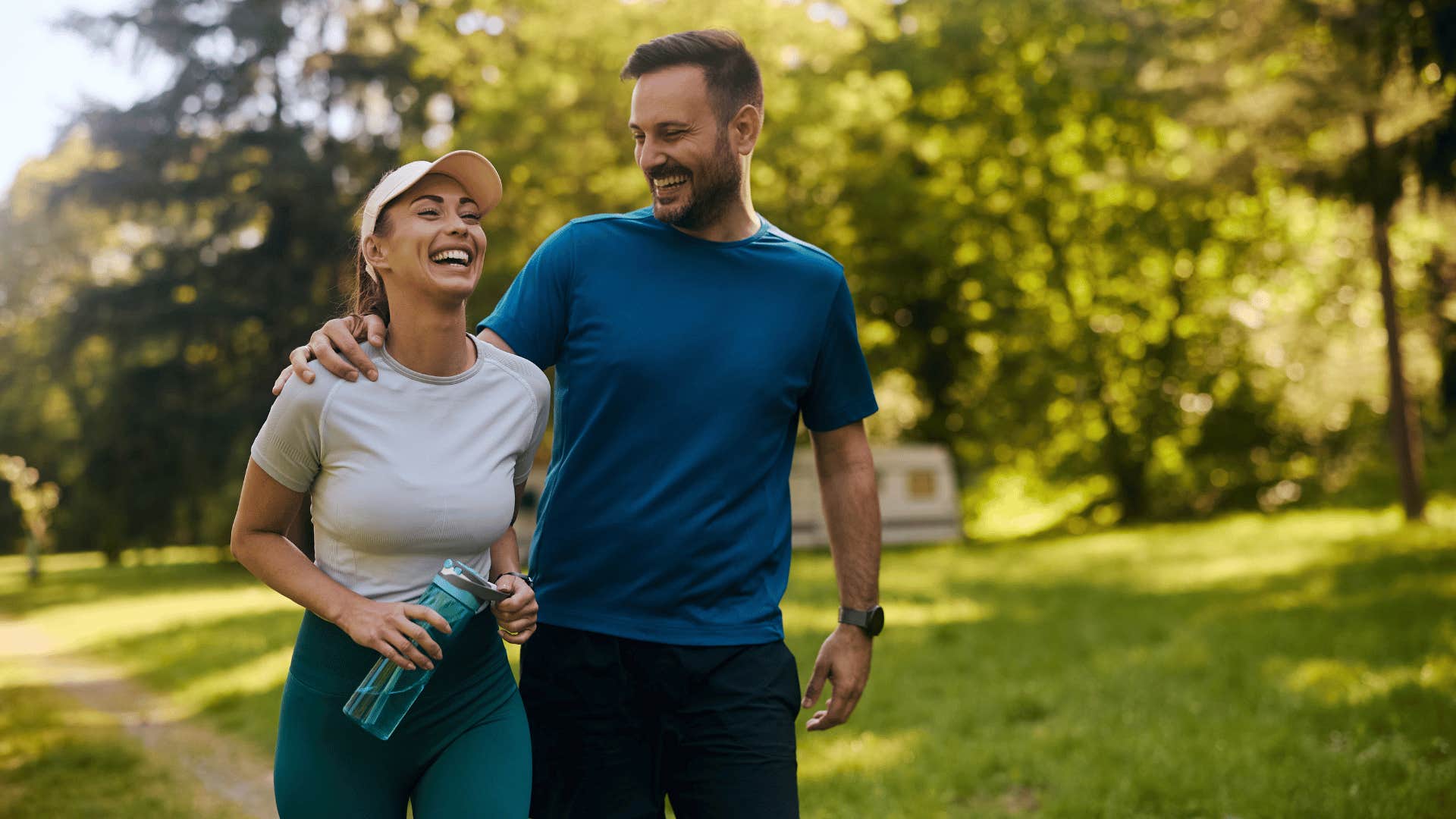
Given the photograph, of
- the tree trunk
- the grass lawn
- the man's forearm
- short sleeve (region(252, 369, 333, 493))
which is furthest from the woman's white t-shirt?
the tree trunk

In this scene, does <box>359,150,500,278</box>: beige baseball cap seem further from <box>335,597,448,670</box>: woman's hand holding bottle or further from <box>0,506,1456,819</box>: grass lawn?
<box>0,506,1456,819</box>: grass lawn

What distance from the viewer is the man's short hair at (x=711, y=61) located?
3111 mm

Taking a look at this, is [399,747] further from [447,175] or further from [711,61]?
[711,61]

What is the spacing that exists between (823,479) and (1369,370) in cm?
2380

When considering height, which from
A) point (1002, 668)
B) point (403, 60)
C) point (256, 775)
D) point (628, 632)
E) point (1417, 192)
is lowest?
point (1002, 668)

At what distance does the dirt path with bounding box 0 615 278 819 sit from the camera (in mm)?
7598

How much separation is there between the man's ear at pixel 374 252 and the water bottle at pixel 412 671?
2.12 ft

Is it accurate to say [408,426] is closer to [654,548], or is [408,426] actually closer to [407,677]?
[407,677]

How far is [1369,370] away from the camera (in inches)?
958

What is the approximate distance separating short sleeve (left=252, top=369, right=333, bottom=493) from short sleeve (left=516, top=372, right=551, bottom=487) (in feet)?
1.46

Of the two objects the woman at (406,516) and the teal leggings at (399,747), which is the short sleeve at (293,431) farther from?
the teal leggings at (399,747)

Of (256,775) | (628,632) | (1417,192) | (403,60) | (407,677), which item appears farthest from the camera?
(403,60)

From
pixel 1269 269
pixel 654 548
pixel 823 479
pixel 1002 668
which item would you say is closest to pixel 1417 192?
pixel 1002 668

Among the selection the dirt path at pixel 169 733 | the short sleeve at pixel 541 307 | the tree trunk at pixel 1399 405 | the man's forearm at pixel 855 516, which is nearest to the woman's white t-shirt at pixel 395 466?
the short sleeve at pixel 541 307
